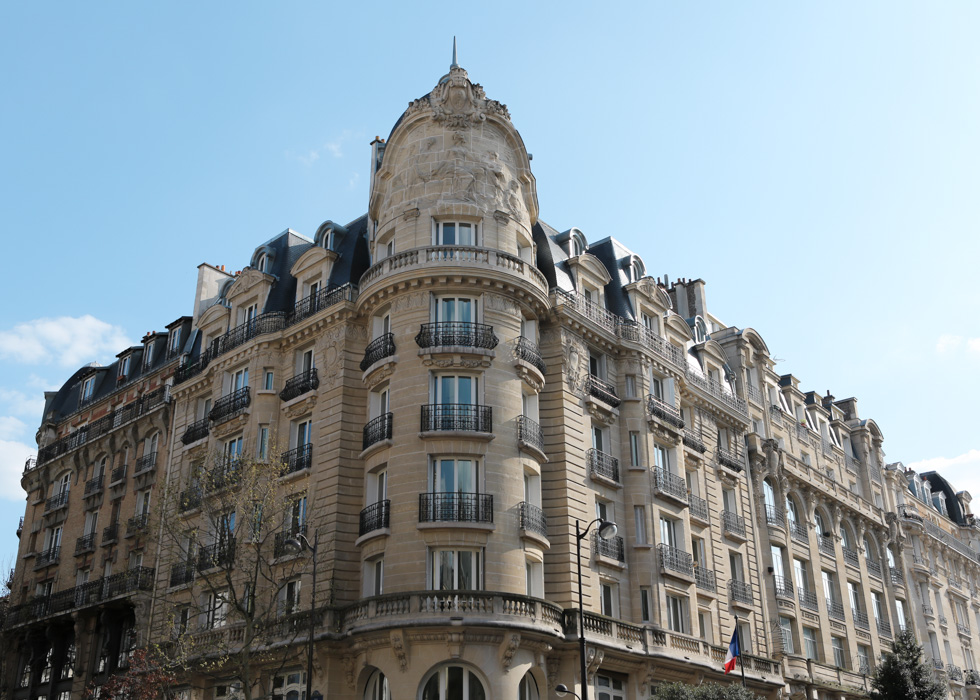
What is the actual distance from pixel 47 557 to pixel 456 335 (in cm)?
2572

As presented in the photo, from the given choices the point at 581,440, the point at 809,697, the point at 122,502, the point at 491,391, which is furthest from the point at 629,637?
the point at 122,502

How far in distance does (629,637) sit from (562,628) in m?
3.07

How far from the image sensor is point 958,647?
56625 millimetres

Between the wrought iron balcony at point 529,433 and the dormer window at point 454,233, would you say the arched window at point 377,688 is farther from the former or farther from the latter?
the dormer window at point 454,233

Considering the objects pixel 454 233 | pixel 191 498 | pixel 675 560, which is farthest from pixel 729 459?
pixel 191 498

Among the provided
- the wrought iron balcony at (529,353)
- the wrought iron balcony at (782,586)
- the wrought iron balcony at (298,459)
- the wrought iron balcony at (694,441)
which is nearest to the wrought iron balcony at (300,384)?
the wrought iron balcony at (298,459)

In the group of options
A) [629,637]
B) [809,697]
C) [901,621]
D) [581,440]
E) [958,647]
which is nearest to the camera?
[629,637]

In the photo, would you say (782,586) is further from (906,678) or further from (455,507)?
(455,507)

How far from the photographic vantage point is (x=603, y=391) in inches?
1341

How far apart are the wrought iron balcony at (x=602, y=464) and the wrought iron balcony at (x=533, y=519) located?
3.33 meters

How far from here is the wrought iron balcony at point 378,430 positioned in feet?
96.6

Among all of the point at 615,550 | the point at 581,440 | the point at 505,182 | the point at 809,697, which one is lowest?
the point at 809,697

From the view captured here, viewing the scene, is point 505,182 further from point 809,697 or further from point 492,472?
point 809,697

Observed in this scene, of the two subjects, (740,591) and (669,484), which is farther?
(740,591)
